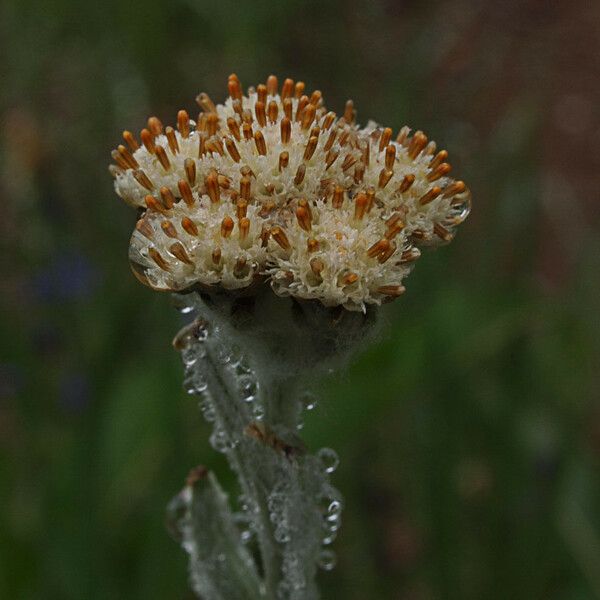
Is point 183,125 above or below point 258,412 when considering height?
above

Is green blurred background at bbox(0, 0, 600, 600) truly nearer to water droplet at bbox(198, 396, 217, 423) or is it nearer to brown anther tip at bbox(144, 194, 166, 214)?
water droplet at bbox(198, 396, 217, 423)

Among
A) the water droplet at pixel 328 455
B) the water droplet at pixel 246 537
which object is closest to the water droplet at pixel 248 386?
the water droplet at pixel 328 455

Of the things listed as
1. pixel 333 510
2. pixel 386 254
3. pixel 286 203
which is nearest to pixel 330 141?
pixel 286 203

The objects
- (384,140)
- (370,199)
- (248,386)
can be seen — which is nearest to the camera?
(370,199)

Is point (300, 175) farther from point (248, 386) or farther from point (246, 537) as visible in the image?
point (246, 537)

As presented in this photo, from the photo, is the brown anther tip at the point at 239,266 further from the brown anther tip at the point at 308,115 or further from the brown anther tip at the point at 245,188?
the brown anther tip at the point at 308,115

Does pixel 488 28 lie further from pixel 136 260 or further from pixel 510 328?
pixel 136 260

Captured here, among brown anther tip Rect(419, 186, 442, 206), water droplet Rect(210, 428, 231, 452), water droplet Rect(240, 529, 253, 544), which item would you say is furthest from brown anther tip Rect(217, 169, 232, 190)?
water droplet Rect(240, 529, 253, 544)

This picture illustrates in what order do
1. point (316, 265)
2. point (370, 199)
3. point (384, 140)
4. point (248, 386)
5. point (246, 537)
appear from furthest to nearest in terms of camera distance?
1. point (246, 537)
2. point (248, 386)
3. point (384, 140)
4. point (370, 199)
5. point (316, 265)

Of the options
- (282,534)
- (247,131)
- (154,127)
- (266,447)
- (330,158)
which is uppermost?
(154,127)
